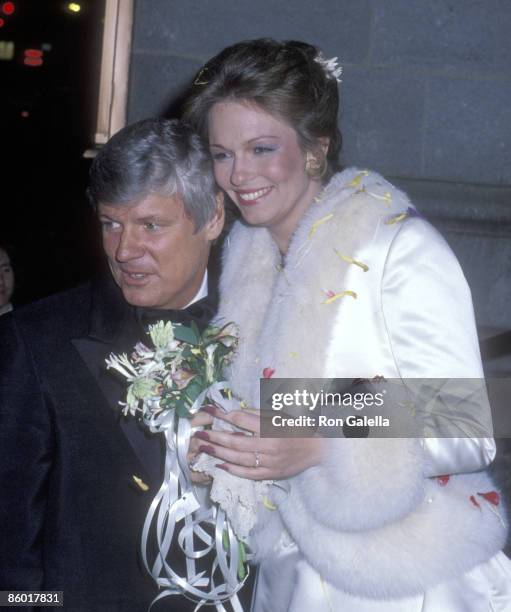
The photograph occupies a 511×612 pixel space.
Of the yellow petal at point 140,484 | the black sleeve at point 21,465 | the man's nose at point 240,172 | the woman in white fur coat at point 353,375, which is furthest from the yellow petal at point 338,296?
the black sleeve at point 21,465

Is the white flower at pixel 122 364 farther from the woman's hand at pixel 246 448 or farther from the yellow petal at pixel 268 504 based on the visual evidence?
the yellow petal at pixel 268 504

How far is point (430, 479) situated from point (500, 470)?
Result: 210 cm

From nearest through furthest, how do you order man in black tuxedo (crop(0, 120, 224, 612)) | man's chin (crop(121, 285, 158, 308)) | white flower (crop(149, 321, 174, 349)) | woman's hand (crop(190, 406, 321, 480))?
woman's hand (crop(190, 406, 321, 480)) → white flower (crop(149, 321, 174, 349)) → man in black tuxedo (crop(0, 120, 224, 612)) → man's chin (crop(121, 285, 158, 308))

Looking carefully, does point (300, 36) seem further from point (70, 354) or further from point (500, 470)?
point (70, 354)

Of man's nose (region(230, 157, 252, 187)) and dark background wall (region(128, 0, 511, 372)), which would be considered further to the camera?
dark background wall (region(128, 0, 511, 372))

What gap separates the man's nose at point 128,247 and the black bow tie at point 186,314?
0.19 meters

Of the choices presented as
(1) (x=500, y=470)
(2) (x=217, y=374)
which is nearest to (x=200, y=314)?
(2) (x=217, y=374)

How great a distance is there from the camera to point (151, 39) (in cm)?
429

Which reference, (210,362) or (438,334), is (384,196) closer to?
(438,334)

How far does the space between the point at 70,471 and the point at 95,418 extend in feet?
0.49

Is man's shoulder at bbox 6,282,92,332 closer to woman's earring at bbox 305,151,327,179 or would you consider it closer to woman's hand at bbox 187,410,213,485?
woman's hand at bbox 187,410,213,485

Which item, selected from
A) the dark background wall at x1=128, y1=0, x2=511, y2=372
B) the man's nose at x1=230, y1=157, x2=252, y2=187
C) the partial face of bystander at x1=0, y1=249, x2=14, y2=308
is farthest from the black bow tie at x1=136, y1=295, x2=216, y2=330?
the partial face of bystander at x1=0, y1=249, x2=14, y2=308

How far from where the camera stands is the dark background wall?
426cm

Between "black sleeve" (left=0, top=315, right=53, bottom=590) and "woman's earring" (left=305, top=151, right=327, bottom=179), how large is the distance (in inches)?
37.4
